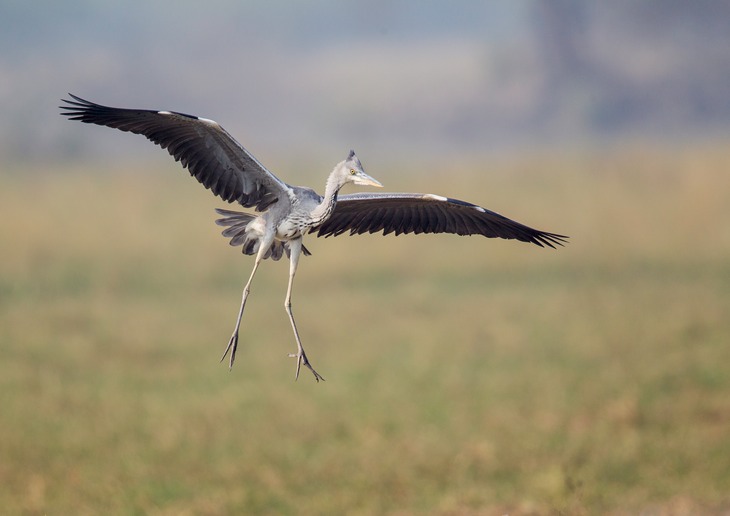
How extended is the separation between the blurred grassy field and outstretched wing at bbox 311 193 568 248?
6.47 feet

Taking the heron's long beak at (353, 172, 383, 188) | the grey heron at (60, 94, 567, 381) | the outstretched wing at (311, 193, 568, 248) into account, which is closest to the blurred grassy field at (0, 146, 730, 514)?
the outstretched wing at (311, 193, 568, 248)

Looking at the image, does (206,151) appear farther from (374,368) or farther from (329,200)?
(374,368)

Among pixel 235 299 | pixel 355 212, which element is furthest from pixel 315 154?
pixel 355 212

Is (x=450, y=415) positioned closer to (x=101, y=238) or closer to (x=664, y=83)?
(x=101, y=238)

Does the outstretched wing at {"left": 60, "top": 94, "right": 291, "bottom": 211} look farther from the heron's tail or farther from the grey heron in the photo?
the heron's tail

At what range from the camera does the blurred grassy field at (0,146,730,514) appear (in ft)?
28.7

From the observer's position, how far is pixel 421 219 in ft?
19.4

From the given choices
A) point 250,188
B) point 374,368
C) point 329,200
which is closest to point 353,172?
point 329,200

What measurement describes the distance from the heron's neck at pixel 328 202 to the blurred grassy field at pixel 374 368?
2.76 meters

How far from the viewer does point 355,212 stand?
A: 19.0ft

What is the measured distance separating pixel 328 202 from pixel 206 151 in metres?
0.64

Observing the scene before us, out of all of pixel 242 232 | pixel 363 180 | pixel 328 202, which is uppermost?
pixel 363 180

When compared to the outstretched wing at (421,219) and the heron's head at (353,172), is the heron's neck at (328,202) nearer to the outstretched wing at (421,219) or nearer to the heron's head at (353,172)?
the heron's head at (353,172)

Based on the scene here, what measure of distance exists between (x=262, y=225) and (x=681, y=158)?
23.5 m
